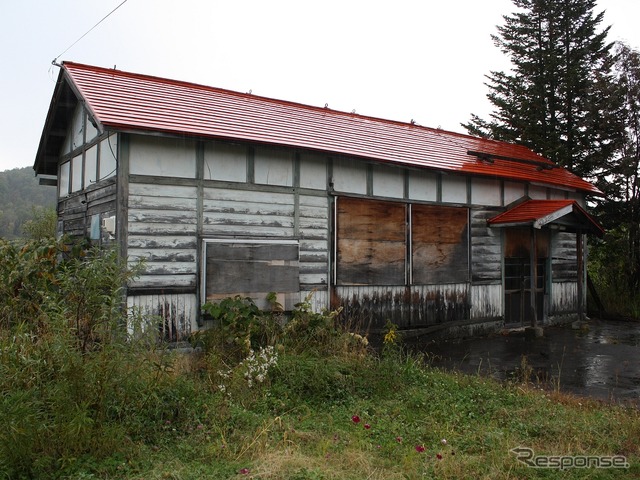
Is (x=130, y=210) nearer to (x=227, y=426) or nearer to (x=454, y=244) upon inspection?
(x=227, y=426)

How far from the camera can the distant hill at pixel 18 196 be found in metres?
37.4

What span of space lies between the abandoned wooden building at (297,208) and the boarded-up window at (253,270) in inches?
1.0

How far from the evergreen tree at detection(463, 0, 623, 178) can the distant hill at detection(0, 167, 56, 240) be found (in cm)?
3091

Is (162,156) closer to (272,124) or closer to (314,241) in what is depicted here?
(272,124)

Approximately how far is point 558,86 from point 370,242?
48.0ft

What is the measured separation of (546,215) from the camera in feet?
41.4

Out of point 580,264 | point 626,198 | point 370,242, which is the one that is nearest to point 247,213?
point 370,242

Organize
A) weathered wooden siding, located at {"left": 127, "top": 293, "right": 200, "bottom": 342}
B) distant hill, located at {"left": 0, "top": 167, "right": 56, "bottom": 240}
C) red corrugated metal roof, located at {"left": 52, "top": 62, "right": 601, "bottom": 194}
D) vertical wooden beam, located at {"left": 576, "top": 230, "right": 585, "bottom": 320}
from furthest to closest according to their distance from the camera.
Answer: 1. distant hill, located at {"left": 0, "top": 167, "right": 56, "bottom": 240}
2. vertical wooden beam, located at {"left": 576, "top": 230, "right": 585, "bottom": 320}
3. red corrugated metal roof, located at {"left": 52, "top": 62, "right": 601, "bottom": 194}
4. weathered wooden siding, located at {"left": 127, "top": 293, "right": 200, "bottom": 342}

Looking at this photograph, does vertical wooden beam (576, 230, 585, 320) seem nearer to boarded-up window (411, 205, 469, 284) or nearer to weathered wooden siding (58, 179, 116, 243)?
boarded-up window (411, 205, 469, 284)

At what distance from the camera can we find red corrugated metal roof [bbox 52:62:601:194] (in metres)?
9.37

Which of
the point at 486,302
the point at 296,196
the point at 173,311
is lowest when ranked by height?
the point at 486,302

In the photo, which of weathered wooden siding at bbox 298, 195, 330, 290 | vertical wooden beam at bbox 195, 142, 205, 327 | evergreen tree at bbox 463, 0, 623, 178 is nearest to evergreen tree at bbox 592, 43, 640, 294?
evergreen tree at bbox 463, 0, 623, 178

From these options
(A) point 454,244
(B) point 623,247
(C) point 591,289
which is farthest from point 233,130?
(B) point 623,247

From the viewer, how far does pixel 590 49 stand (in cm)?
2103
